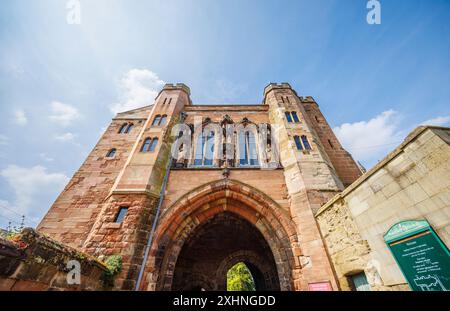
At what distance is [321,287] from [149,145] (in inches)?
352

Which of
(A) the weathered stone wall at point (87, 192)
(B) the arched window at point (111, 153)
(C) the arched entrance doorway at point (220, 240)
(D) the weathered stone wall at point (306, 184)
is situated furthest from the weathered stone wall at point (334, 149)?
(B) the arched window at point (111, 153)

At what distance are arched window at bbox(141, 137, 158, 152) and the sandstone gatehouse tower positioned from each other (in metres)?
0.09

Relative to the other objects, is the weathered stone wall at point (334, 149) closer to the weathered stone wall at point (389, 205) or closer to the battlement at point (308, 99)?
the battlement at point (308, 99)

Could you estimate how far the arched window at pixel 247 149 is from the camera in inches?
374

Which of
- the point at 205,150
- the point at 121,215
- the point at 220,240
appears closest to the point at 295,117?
the point at 205,150

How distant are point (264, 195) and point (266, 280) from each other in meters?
6.47

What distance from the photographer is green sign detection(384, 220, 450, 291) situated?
291 cm

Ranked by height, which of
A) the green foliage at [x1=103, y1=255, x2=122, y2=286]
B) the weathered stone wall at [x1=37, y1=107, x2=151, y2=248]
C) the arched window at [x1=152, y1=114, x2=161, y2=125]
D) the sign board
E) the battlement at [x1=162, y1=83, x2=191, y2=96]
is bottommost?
the sign board

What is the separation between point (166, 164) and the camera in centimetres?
870

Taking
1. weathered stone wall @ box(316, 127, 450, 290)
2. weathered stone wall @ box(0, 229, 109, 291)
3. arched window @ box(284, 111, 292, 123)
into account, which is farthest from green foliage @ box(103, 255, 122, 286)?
arched window @ box(284, 111, 292, 123)

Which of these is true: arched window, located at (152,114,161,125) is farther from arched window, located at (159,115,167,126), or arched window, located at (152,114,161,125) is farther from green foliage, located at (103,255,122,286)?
green foliage, located at (103,255,122,286)

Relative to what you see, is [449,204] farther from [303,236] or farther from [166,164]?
[166,164]
